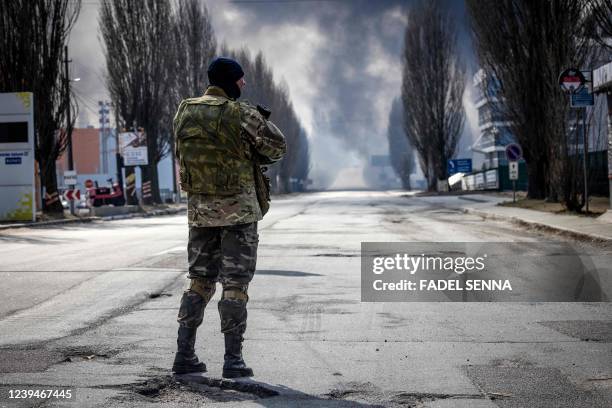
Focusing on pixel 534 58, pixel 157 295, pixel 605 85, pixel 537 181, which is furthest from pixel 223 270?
pixel 537 181

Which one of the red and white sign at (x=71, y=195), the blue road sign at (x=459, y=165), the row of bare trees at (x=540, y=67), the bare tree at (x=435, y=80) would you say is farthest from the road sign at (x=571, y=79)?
the bare tree at (x=435, y=80)

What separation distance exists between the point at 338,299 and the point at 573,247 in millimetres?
6797

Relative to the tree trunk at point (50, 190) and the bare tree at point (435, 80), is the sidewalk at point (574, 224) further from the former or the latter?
the bare tree at point (435, 80)

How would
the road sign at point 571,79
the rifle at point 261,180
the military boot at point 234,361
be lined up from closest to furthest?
the military boot at point 234,361 → the rifle at point 261,180 → the road sign at point 571,79

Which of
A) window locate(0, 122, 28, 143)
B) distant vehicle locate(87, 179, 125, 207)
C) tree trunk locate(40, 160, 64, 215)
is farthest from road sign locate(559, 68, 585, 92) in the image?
distant vehicle locate(87, 179, 125, 207)

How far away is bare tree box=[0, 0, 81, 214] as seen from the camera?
105 feet

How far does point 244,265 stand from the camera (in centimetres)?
482

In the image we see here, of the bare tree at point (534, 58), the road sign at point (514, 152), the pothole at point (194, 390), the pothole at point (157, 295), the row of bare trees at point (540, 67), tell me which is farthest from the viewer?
the road sign at point (514, 152)

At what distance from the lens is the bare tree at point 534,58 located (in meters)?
23.0

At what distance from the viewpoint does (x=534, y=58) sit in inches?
1164

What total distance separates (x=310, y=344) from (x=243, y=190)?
1466 mm

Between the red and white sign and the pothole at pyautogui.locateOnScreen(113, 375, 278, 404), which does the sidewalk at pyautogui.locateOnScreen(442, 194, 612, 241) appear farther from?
the red and white sign

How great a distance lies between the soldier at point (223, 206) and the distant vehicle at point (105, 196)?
120 feet

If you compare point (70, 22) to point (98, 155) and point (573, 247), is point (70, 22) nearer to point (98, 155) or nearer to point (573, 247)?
point (573, 247)
